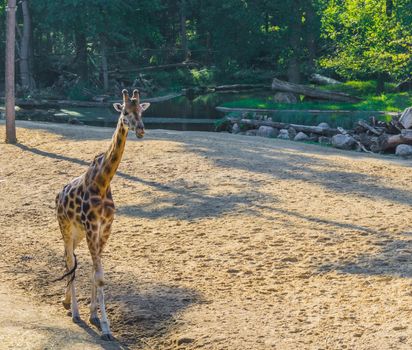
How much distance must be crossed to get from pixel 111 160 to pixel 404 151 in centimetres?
1488

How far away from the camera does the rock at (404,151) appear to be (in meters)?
21.9

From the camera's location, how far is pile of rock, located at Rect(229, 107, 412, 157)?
22781 mm

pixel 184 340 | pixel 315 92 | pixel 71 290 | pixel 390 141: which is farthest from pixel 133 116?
pixel 315 92

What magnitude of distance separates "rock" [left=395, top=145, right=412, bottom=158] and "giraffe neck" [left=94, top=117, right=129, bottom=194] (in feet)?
48.0

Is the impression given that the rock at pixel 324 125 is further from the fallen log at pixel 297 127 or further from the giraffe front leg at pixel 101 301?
the giraffe front leg at pixel 101 301

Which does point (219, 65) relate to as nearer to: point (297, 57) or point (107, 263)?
point (297, 57)

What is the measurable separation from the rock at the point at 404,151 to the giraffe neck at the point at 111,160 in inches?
576

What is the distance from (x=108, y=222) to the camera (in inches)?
346

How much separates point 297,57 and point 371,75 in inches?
207

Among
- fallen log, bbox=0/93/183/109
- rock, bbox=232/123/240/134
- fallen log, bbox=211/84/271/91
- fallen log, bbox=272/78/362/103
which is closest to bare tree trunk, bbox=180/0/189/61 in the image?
fallen log, bbox=211/84/271/91

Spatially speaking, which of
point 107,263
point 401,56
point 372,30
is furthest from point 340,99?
point 107,263

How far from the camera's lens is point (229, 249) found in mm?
11594

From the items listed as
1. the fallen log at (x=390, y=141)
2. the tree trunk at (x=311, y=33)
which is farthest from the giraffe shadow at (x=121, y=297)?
the tree trunk at (x=311, y=33)

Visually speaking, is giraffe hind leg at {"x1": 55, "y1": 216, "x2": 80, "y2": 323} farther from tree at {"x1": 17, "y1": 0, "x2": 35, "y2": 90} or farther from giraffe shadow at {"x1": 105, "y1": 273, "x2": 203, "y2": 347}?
tree at {"x1": 17, "y1": 0, "x2": 35, "y2": 90}
